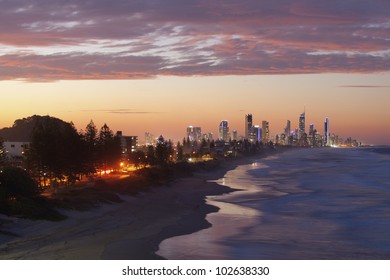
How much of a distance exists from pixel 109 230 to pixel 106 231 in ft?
1.78

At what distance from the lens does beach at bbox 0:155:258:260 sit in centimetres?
2720

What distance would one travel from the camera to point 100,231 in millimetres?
35094

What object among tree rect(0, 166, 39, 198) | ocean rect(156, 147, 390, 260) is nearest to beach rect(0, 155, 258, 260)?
ocean rect(156, 147, 390, 260)

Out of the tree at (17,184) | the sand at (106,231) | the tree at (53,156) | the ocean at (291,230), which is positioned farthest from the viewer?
the tree at (53,156)

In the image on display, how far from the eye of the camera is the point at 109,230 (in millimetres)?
35625

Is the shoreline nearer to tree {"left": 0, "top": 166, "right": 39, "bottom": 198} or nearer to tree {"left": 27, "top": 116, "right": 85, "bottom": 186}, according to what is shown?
tree {"left": 0, "top": 166, "right": 39, "bottom": 198}

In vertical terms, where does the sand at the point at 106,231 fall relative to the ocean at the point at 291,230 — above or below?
above

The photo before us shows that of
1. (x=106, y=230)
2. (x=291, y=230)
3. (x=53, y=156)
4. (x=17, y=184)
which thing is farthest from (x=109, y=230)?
(x=53, y=156)

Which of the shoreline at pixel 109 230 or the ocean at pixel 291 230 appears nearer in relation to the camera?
the shoreline at pixel 109 230

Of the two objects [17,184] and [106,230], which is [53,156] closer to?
[17,184]

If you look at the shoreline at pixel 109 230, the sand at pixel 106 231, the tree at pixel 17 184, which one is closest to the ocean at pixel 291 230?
the shoreline at pixel 109 230

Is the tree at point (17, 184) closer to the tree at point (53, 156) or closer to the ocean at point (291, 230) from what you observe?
the tree at point (53, 156)

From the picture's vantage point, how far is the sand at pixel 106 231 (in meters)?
27.2

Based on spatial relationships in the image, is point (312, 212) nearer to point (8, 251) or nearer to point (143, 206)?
point (143, 206)
